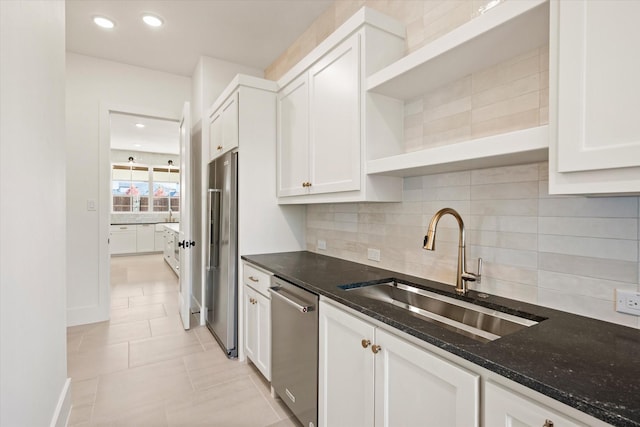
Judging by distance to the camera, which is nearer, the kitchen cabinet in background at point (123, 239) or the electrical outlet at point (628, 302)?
the electrical outlet at point (628, 302)

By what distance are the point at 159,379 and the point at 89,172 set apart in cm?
236

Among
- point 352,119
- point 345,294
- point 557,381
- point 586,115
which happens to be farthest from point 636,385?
point 352,119

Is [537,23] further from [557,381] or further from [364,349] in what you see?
[364,349]

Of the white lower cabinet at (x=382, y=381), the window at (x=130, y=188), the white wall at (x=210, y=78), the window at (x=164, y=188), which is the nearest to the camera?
the white lower cabinet at (x=382, y=381)

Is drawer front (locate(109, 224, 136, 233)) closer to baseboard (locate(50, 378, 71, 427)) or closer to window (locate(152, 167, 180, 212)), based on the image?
window (locate(152, 167, 180, 212))


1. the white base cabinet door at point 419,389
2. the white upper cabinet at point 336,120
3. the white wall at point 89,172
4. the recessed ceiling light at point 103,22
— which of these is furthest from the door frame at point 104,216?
the white base cabinet door at point 419,389

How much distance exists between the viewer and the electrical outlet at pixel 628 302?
1079 mm

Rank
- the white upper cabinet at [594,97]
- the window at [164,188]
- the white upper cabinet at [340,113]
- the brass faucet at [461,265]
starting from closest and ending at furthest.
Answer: the white upper cabinet at [594,97]
the brass faucet at [461,265]
the white upper cabinet at [340,113]
the window at [164,188]

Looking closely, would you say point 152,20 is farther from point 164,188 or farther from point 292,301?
point 164,188

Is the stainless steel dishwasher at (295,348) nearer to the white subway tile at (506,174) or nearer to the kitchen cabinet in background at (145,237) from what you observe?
the white subway tile at (506,174)

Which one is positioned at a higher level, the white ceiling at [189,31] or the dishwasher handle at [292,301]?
the white ceiling at [189,31]

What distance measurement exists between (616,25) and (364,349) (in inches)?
50.0

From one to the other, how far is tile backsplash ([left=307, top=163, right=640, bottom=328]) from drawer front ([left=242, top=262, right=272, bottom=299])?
29.6 inches

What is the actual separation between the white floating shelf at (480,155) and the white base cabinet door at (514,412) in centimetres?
73
